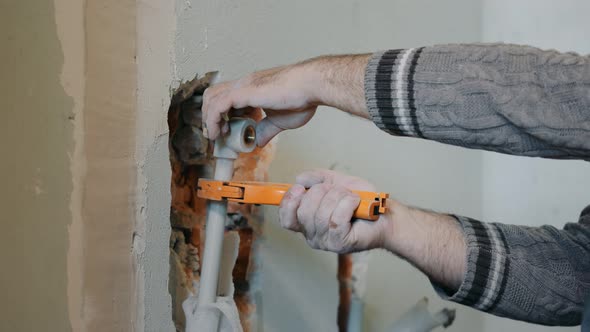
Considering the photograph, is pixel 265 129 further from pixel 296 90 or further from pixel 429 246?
pixel 429 246

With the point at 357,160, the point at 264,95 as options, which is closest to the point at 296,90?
the point at 264,95

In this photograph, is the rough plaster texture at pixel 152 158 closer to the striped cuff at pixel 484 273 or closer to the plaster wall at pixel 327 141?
the plaster wall at pixel 327 141

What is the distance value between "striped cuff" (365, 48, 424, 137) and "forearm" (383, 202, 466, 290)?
0.57ft

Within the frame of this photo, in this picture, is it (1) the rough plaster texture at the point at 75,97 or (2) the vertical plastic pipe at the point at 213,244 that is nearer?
(1) the rough plaster texture at the point at 75,97

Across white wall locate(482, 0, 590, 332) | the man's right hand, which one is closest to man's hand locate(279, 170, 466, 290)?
the man's right hand

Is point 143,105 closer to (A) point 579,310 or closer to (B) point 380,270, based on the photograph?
(A) point 579,310

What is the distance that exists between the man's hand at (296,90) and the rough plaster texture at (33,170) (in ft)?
0.70

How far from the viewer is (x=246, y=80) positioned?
83 centimetres

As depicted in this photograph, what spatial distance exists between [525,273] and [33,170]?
2.52ft

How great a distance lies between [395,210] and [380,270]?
67 centimetres

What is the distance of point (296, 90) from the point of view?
80cm

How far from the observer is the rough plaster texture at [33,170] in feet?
2.43

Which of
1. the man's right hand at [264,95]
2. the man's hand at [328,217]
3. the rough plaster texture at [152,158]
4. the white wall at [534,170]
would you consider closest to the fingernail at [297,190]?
the man's hand at [328,217]

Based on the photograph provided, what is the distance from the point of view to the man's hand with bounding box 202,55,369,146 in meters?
0.78
